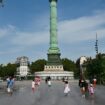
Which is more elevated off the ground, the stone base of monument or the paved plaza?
the stone base of monument

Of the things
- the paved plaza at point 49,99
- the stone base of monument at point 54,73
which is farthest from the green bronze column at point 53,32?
the paved plaza at point 49,99

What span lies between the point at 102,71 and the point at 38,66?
118838mm

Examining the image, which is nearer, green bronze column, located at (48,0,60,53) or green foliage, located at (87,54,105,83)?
green foliage, located at (87,54,105,83)

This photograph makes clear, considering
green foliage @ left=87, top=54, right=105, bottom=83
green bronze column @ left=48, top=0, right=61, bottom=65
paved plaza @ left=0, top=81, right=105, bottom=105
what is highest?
green bronze column @ left=48, top=0, right=61, bottom=65

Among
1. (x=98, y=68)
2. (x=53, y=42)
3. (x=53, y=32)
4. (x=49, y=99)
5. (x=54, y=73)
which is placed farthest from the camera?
(x=53, y=42)

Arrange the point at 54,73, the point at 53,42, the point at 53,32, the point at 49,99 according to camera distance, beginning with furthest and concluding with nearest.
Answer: the point at 53,42
the point at 54,73
the point at 53,32
the point at 49,99

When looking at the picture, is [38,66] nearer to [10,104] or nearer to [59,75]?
[59,75]

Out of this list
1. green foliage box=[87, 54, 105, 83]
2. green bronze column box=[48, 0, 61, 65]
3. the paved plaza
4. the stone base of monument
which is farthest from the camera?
the stone base of monument

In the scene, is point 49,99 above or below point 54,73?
below

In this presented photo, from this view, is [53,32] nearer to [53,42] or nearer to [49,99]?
[53,42]

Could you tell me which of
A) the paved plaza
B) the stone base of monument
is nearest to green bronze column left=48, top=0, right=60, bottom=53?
the stone base of monument

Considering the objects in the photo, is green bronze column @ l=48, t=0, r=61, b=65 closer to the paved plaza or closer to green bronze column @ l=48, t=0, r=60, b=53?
green bronze column @ l=48, t=0, r=60, b=53

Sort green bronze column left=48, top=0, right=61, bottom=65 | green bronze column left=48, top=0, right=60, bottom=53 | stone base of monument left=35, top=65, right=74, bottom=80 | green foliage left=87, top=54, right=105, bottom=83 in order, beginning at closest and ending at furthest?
1. green foliage left=87, top=54, right=105, bottom=83
2. green bronze column left=48, top=0, right=60, bottom=53
3. green bronze column left=48, top=0, right=61, bottom=65
4. stone base of monument left=35, top=65, right=74, bottom=80

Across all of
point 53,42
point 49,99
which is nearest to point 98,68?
point 53,42
